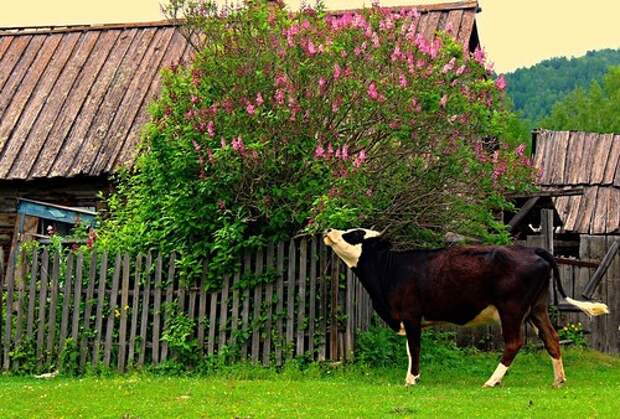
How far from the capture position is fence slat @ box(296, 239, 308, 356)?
12914 millimetres

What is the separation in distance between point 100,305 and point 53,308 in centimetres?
68

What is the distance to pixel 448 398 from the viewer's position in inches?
408

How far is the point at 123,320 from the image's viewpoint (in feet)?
43.6

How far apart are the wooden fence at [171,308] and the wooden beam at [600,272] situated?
5423 mm

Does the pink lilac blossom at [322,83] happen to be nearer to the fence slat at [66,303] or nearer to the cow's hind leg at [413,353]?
the cow's hind leg at [413,353]

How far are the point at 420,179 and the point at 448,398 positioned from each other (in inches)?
143

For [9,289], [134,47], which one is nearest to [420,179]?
[9,289]

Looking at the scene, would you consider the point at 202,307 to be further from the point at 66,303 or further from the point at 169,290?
the point at 66,303

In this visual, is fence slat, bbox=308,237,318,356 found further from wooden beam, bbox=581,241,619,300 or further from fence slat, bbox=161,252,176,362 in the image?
wooden beam, bbox=581,241,619,300

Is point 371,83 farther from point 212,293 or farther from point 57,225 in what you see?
point 57,225

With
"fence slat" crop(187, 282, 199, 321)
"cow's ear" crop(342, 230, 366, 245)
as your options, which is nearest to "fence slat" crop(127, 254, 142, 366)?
"fence slat" crop(187, 282, 199, 321)

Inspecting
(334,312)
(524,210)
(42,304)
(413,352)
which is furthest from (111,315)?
(524,210)

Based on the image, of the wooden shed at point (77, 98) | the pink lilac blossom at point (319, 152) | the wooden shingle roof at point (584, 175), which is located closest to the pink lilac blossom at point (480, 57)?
the pink lilac blossom at point (319, 152)

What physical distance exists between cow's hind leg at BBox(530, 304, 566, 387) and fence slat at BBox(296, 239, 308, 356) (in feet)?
9.07
